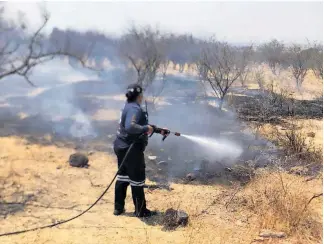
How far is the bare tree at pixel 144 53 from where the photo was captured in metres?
13.6

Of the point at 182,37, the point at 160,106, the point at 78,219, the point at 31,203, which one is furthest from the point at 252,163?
the point at 182,37

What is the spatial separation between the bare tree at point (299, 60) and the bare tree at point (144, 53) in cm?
928

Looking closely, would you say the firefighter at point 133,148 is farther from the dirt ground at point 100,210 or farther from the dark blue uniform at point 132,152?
the dirt ground at point 100,210

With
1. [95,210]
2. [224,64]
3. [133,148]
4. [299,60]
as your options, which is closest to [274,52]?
[299,60]

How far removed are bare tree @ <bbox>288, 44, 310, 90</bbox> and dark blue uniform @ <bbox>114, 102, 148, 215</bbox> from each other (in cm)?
1825

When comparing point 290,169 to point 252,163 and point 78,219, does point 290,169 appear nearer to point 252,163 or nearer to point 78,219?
point 252,163

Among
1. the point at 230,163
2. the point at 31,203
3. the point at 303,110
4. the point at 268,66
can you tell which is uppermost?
the point at 268,66

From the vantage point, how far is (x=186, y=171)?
637 cm

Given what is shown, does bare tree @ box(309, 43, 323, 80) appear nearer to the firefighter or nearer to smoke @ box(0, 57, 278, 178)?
smoke @ box(0, 57, 278, 178)

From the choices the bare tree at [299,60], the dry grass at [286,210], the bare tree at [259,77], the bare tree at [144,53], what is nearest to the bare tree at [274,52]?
the bare tree at [259,77]

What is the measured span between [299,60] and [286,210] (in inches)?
730

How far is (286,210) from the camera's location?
12.2 feet

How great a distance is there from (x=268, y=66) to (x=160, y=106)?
42.5 feet

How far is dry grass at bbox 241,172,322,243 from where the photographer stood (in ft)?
11.7
